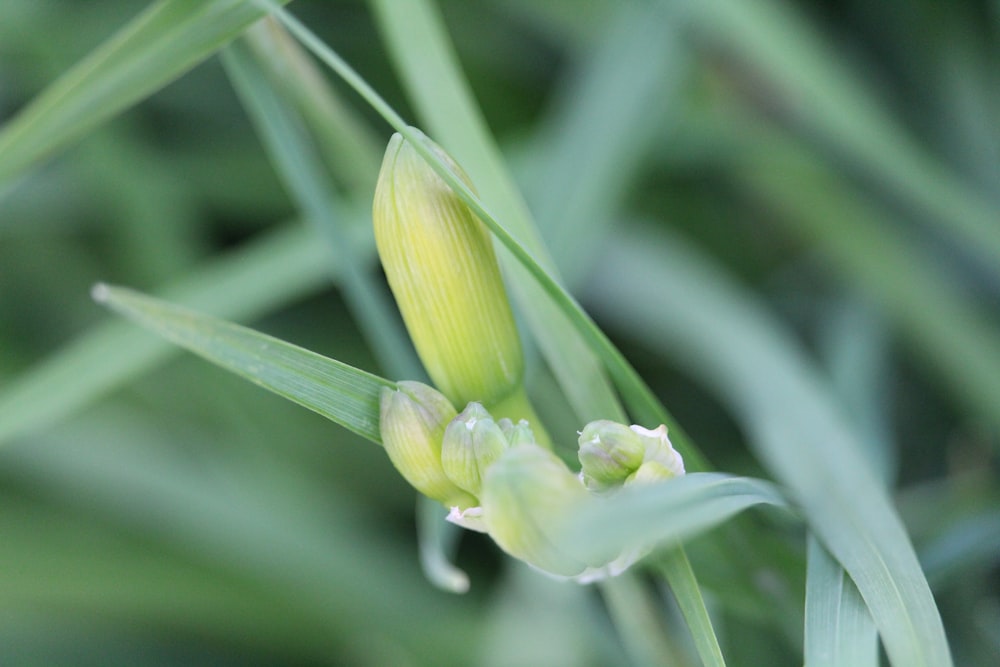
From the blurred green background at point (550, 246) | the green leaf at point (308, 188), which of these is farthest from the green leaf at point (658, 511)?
the blurred green background at point (550, 246)

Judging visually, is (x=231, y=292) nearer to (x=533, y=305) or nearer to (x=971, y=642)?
(x=533, y=305)

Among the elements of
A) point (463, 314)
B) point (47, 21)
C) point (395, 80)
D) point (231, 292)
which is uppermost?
point (47, 21)

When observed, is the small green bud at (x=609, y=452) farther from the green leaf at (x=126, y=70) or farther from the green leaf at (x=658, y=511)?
the green leaf at (x=126, y=70)

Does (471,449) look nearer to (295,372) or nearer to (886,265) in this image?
(295,372)

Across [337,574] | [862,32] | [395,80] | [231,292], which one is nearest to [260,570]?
[337,574]

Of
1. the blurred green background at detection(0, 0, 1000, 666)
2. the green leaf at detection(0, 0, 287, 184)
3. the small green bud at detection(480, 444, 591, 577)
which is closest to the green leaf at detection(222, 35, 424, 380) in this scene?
the green leaf at detection(0, 0, 287, 184)

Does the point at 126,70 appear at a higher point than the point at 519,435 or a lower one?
higher

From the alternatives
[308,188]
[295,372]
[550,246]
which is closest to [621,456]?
[295,372]
